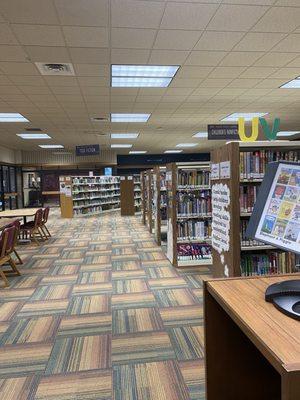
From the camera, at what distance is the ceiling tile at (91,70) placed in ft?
16.0

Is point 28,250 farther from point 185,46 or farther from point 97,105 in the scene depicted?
point 185,46

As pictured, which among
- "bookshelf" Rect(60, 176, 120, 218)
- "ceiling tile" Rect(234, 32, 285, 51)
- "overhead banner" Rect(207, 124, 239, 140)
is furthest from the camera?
"bookshelf" Rect(60, 176, 120, 218)

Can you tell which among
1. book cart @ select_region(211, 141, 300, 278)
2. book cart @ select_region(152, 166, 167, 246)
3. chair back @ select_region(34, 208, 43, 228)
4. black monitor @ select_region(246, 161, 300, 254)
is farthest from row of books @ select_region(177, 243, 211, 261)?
black monitor @ select_region(246, 161, 300, 254)

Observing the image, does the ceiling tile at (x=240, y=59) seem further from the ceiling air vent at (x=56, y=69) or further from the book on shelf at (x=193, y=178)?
the ceiling air vent at (x=56, y=69)

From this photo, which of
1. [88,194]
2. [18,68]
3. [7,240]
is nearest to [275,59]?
[18,68]

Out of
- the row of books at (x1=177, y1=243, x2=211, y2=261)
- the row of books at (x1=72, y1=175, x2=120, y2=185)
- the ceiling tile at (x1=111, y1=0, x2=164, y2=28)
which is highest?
the ceiling tile at (x1=111, y1=0, x2=164, y2=28)

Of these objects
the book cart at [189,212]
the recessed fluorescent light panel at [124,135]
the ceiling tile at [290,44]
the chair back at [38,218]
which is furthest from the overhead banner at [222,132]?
the chair back at [38,218]

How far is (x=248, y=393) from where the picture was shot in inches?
63.6

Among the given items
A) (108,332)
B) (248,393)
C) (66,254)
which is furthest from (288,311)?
(66,254)

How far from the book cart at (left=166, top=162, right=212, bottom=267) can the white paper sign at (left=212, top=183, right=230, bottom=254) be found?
1799 millimetres

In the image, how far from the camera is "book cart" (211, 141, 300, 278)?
2826 mm

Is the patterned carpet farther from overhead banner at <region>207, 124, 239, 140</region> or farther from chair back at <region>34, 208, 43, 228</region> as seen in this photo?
overhead banner at <region>207, 124, 239, 140</region>

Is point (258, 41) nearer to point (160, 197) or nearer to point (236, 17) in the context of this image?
point (236, 17)

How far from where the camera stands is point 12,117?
8344 mm
